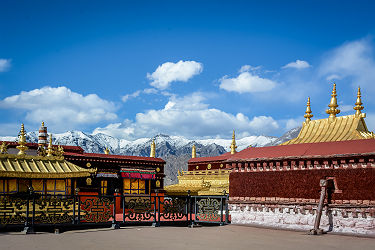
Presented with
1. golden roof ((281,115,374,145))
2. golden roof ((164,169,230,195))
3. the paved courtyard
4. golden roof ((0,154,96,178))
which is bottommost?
the paved courtyard

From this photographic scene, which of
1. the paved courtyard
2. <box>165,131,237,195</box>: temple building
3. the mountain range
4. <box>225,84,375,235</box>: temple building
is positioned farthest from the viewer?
the mountain range

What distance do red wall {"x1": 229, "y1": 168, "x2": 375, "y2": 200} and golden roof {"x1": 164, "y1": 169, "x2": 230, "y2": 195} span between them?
14.0m

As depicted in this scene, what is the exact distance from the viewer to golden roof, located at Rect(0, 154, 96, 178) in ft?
51.3

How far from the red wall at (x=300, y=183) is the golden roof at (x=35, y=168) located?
269 inches

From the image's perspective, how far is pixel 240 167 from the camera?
54.7ft

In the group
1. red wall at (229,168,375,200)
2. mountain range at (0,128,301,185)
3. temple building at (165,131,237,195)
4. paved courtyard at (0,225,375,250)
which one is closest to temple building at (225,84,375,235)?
red wall at (229,168,375,200)

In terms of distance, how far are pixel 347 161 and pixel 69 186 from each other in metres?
11.3

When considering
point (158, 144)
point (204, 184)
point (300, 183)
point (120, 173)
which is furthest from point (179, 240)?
point (158, 144)

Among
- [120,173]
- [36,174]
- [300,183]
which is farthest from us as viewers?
[120,173]

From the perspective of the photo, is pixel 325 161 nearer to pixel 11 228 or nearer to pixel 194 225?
pixel 194 225

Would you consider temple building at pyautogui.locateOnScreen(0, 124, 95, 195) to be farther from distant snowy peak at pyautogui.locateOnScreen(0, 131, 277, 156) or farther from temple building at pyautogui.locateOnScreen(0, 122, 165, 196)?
distant snowy peak at pyautogui.locateOnScreen(0, 131, 277, 156)

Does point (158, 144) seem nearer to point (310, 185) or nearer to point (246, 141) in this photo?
point (246, 141)

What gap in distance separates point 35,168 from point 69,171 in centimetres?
139

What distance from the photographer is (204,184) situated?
103 ft
